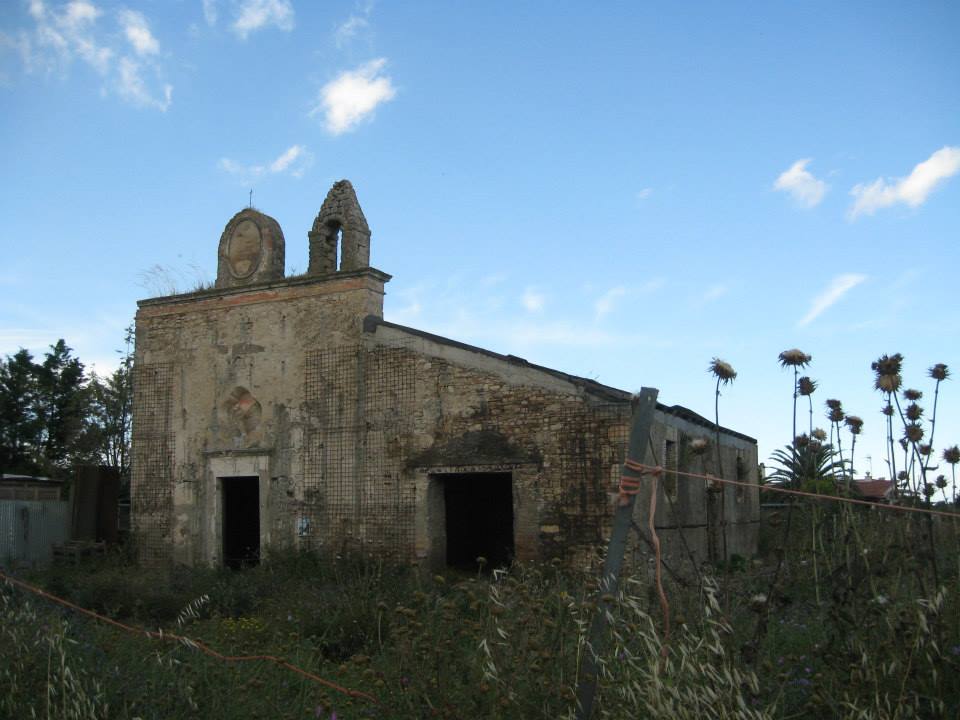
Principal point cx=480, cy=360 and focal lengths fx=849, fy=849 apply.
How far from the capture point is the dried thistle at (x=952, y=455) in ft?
18.8

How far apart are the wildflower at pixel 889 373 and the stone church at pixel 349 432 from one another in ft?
20.1

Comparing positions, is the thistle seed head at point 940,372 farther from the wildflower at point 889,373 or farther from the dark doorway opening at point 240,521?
the dark doorway opening at point 240,521

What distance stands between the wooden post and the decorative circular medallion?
11955mm

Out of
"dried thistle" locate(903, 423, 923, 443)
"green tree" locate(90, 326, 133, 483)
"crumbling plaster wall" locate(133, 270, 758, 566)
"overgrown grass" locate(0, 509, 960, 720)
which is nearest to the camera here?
"overgrown grass" locate(0, 509, 960, 720)

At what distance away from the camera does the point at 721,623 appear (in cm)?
403

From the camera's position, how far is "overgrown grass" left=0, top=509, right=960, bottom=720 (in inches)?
158

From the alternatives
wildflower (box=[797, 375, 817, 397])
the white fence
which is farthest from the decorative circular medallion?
wildflower (box=[797, 375, 817, 397])

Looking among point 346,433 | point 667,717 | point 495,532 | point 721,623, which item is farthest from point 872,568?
point 495,532

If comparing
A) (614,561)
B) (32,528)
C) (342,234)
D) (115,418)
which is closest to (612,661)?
(614,561)

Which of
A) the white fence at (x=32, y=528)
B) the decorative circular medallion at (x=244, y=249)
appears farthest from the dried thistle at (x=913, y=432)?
the white fence at (x=32, y=528)

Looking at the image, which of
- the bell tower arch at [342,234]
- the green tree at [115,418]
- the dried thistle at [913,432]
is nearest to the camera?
the dried thistle at [913,432]

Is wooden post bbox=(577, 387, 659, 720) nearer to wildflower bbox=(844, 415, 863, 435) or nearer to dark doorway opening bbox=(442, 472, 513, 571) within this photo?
wildflower bbox=(844, 415, 863, 435)

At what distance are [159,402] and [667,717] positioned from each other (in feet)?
45.4

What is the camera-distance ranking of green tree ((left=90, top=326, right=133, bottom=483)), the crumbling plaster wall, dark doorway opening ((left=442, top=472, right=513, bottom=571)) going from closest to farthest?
1. the crumbling plaster wall
2. dark doorway opening ((left=442, top=472, right=513, bottom=571))
3. green tree ((left=90, top=326, right=133, bottom=483))
